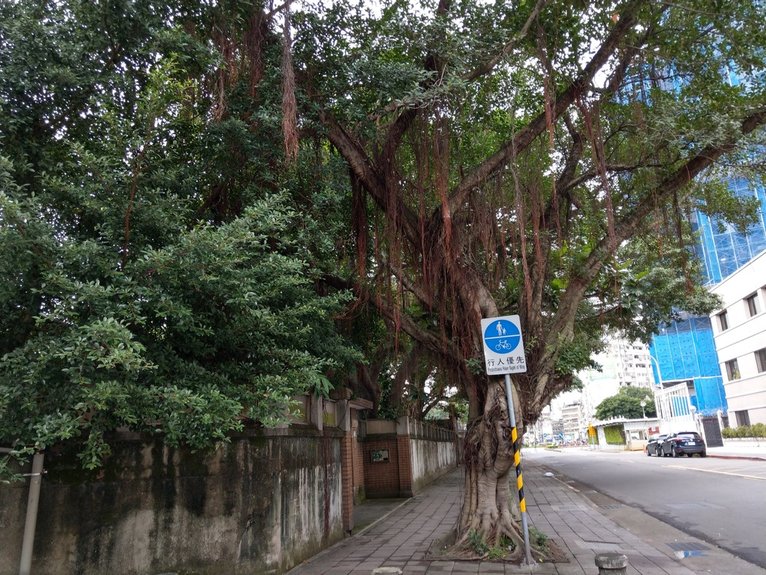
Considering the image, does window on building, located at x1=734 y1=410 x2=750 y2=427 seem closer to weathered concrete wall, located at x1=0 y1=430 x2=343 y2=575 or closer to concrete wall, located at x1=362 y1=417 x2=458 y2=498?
concrete wall, located at x1=362 y1=417 x2=458 y2=498

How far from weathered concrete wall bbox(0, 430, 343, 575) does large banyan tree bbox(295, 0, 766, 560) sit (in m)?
2.61

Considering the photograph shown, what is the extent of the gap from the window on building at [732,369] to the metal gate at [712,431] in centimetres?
423

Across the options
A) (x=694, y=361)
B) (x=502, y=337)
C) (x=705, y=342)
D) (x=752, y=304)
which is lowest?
(x=502, y=337)

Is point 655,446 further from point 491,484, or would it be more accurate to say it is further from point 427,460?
point 491,484

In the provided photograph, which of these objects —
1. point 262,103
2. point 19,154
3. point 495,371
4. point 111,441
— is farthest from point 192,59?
point 495,371

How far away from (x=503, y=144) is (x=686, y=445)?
2859cm

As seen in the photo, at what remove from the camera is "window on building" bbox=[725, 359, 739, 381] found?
37.8m

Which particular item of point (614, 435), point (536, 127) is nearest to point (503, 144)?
point (536, 127)

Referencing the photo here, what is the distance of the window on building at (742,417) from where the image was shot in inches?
1437

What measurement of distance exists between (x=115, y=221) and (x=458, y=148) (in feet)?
17.4

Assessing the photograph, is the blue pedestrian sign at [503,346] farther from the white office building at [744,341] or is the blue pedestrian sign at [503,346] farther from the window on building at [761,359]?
the window on building at [761,359]

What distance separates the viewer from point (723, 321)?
131 ft

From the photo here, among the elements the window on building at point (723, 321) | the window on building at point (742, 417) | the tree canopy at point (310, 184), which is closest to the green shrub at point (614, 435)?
the window on building at point (742, 417)

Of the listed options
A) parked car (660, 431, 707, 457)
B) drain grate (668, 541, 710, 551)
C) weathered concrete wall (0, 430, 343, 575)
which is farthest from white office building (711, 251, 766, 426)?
weathered concrete wall (0, 430, 343, 575)
